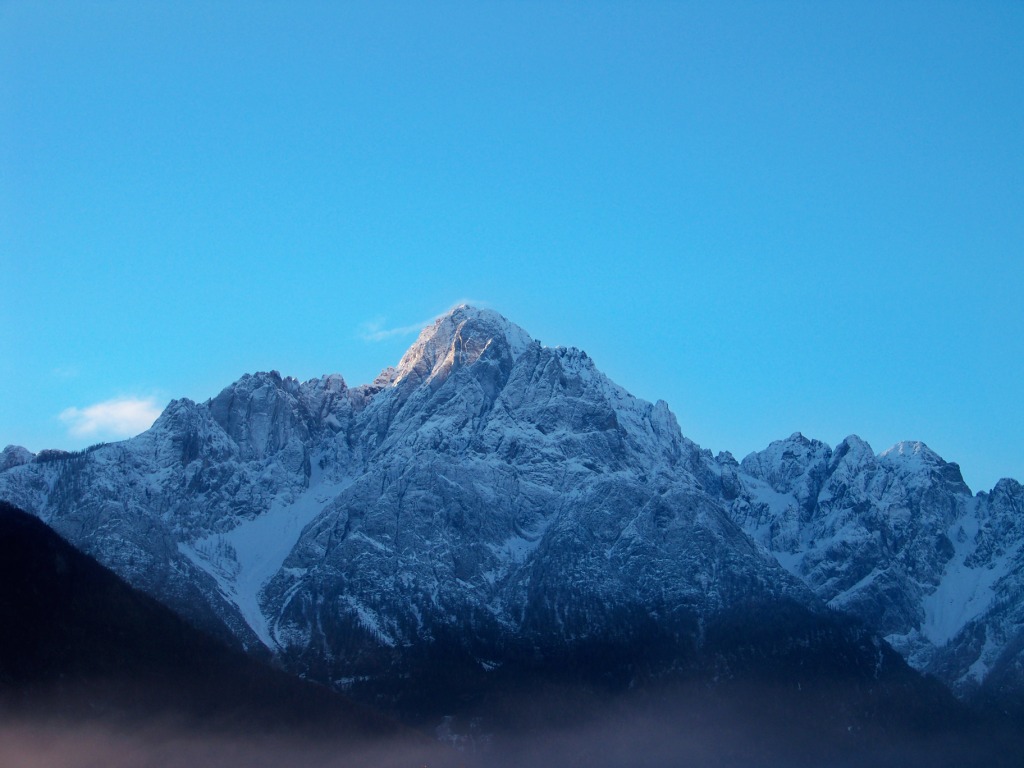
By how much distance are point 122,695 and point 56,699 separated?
11582 millimetres

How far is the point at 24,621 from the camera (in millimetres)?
198000

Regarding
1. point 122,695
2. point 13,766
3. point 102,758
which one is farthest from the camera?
point 122,695

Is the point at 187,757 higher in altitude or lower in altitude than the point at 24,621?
lower

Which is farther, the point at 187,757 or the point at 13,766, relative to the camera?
the point at 187,757

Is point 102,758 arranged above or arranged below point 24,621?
below

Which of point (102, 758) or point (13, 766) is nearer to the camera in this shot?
point (13, 766)

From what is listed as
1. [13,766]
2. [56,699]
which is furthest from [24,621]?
[13,766]

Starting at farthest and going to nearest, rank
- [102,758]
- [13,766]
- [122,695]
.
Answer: [122,695], [102,758], [13,766]

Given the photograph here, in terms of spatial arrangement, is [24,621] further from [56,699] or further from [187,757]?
[187,757]

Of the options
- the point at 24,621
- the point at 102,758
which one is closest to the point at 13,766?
the point at 102,758

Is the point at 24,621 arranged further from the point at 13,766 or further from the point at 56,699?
the point at 13,766

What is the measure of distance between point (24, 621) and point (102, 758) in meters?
24.4

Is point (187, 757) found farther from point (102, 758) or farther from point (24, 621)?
point (24, 621)

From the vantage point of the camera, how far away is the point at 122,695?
19988 cm
